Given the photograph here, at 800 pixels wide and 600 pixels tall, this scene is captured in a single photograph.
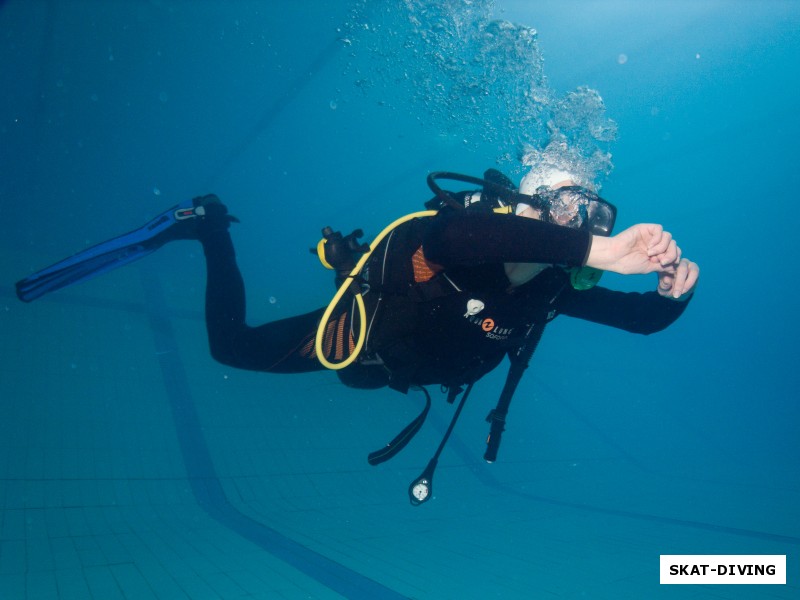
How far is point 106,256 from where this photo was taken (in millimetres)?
3373

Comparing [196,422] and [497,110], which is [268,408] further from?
[497,110]

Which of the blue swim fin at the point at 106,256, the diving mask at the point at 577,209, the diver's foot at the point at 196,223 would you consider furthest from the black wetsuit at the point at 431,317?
the blue swim fin at the point at 106,256

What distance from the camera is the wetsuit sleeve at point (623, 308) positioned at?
271cm

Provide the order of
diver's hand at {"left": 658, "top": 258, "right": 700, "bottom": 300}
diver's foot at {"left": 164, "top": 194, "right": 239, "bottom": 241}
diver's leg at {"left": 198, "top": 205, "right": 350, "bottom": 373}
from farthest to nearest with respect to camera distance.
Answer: diver's foot at {"left": 164, "top": 194, "right": 239, "bottom": 241} < diver's leg at {"left": 198, "top": 205, "right": 350, "bottom": 373} < diver's hand at {"left": 658, "top": 258, "right": 700, "bottom": 300}

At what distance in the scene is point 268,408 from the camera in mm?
7203

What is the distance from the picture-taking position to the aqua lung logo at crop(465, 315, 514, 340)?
2.27 metres

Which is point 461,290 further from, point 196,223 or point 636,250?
point 196,223

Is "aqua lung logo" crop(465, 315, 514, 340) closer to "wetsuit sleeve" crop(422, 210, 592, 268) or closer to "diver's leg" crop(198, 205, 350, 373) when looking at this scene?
"wetsuit sleeve" crop(422, 210, 592, 268)

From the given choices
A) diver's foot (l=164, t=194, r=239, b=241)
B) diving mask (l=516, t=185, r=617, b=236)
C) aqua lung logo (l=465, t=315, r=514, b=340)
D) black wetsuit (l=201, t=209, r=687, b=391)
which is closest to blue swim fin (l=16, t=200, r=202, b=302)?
diver's foot (l=164, t=194, r=239, b=241)

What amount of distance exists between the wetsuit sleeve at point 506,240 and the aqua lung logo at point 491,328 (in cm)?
56

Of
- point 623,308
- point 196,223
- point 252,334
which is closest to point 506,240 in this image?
point 623,308

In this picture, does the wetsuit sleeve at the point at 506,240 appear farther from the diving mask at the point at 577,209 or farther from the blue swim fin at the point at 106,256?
the blue swim fin at the point at 106,256

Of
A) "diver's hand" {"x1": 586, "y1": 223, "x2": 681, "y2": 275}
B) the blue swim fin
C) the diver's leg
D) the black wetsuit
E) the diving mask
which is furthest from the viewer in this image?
the blue swim fin

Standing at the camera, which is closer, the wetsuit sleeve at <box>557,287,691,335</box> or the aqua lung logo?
the aqua lung logo
